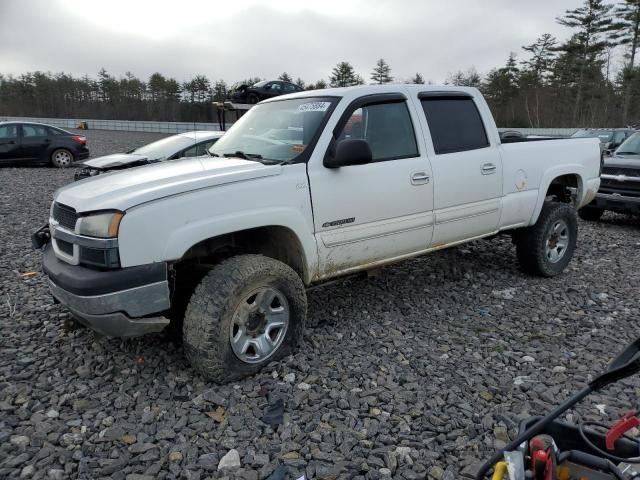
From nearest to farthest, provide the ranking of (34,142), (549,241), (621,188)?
(549,241) < (621,188) < (34,142)

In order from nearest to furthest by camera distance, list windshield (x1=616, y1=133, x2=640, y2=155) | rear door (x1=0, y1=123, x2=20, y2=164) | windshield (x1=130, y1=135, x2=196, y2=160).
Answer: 1. windshield (x1=130, y1=135, x2=196, y2=160)
2. windshield (x1=616, y1=133, x2=640, y2=155)
3. rear door (x1=0, y1=123, x2=20, y2=164)

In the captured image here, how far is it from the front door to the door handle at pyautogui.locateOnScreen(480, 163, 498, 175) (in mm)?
726

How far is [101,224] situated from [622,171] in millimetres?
8549

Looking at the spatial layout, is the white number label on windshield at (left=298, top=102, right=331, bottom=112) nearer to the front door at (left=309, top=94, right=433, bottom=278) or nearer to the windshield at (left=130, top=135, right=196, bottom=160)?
the front door at (left=309, top=94, right=433, bottom=278)

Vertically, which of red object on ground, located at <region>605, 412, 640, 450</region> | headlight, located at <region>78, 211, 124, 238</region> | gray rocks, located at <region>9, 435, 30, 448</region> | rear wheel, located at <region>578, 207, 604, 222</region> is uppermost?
headlight, located at <region>78, 211, 124, 238</region>

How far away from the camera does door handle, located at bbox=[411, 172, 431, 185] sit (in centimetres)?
390

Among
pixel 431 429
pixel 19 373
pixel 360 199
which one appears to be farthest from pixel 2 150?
pixel 431 429

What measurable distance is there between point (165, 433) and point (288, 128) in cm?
234

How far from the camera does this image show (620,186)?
27.0 feet

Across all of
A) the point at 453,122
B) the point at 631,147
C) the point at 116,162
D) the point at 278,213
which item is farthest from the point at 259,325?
the point at 631,147

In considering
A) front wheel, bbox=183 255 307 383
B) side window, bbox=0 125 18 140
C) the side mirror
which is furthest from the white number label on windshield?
side window, bbox=0 125 18 140

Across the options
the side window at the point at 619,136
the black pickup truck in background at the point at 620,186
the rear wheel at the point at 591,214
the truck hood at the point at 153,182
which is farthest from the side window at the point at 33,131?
the side window at the point at 619,136

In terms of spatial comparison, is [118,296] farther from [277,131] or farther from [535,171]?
[535,171]

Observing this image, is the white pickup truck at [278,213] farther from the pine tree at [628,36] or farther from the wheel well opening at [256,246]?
the pine tree at [628,36]
